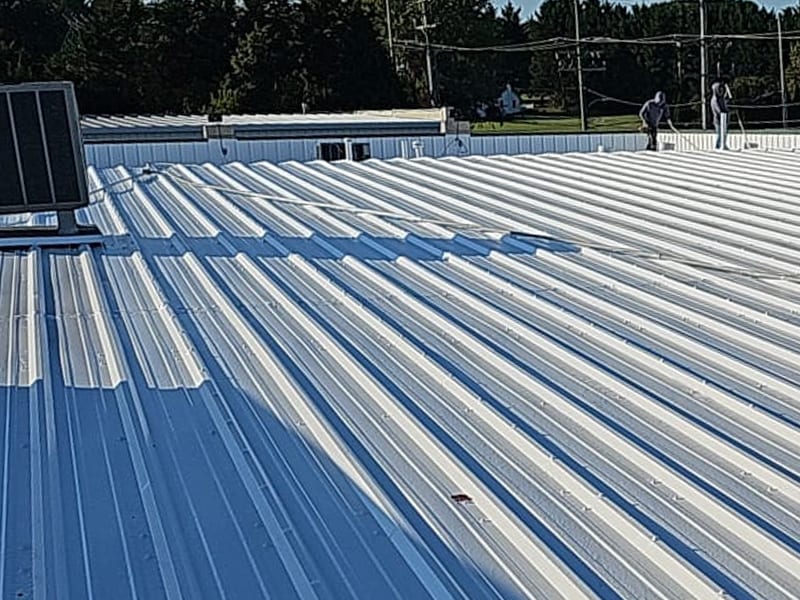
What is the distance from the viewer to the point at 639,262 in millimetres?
6715

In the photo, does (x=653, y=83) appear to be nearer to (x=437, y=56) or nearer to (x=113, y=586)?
(x=437, y=56)

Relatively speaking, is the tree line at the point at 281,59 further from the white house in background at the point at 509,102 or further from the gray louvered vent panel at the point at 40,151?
the gray louvered vent panel at the point at 40,151

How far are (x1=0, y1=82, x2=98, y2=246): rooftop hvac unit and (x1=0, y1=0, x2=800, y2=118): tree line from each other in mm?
37808

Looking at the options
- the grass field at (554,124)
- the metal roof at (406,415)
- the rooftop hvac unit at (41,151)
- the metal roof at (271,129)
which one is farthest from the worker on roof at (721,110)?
the grass field at (554,124)

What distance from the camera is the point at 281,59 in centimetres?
4919

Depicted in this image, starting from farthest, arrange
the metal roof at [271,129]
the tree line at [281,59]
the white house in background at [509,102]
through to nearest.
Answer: the white house in background at [509,102] → the tree line at [281,59] → the metal roof at [271,129]

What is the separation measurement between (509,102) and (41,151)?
215 feet

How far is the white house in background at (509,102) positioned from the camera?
68.2m

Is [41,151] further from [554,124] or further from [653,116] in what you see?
[554,124]

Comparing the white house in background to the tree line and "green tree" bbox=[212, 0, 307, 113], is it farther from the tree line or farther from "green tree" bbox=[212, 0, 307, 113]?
"green tree" bbox=[212, 0, 307, 113]

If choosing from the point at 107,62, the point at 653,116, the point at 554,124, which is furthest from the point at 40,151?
the point at 554,124

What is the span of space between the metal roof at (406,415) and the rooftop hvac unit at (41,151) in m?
0.48

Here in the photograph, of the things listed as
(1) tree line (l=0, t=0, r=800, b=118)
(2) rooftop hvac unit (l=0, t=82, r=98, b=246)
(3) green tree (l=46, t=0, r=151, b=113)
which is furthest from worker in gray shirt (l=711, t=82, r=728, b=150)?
(3) green tree (l=46, t=0, r=151, b=113)

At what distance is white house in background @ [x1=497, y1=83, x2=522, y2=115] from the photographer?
224ft
